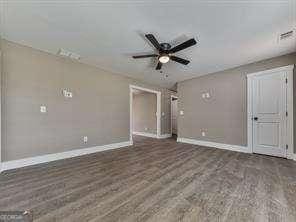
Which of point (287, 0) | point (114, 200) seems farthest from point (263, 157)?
point (114, 200)

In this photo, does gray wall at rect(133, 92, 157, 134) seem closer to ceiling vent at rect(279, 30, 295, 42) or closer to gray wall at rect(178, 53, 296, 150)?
gray wall at rect(178, 53, 296, 150)

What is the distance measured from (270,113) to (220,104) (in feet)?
4.20

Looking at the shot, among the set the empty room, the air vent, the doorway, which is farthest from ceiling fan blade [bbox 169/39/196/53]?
the doorway

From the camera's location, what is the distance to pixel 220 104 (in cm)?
472

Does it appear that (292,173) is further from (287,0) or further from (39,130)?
(39,130)

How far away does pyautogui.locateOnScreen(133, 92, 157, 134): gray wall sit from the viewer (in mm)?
7109

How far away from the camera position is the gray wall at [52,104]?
285 cm

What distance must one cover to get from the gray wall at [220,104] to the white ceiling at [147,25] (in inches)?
30.3

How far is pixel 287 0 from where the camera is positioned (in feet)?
6.12

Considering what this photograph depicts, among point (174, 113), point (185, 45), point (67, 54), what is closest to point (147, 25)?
point (185, 45)

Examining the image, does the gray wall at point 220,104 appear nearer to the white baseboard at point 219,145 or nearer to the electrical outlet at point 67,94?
the white baseboard at point 219,145

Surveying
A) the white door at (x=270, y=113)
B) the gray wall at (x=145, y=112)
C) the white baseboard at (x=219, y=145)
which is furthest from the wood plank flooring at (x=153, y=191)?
the gray wall at (x=145, y=112)

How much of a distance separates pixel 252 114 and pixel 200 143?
186cm

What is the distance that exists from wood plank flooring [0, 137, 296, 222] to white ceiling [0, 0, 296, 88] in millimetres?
2471
